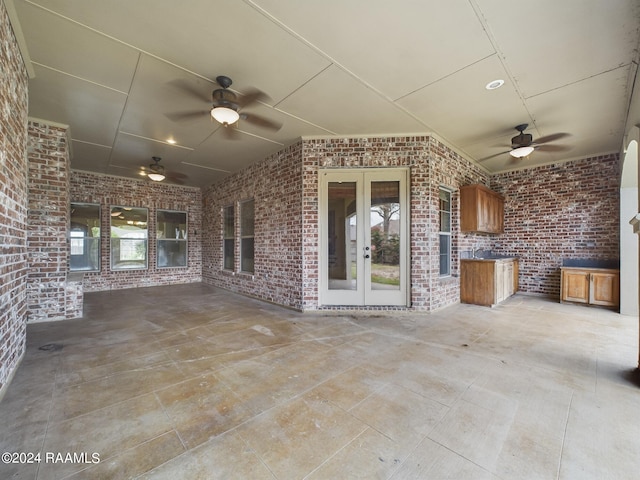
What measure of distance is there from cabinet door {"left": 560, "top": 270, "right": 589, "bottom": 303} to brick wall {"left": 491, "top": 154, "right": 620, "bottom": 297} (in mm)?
616

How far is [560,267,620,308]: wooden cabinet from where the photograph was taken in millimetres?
4781

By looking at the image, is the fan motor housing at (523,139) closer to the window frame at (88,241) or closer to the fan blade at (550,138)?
the fan blade at (550,138)

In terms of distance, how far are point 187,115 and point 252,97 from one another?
3.75 ft

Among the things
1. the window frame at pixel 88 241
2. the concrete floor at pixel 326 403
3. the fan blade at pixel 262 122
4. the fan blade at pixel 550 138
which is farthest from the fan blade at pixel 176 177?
the fan blade at pixel 550 138

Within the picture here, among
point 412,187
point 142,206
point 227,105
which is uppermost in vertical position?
point 227,105

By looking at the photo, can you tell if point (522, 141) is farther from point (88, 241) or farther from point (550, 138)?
point (88, 241)

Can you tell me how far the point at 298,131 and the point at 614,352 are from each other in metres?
4.93

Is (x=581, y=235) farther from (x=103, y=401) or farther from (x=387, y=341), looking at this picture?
(x=103, y=401)

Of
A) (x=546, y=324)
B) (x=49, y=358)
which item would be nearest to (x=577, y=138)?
(x=546, y=324)

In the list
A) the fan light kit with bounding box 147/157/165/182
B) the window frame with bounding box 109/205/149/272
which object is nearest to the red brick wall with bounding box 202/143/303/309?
the fan light kit with bounding box 147/157/165/182

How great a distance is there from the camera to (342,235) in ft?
15.1

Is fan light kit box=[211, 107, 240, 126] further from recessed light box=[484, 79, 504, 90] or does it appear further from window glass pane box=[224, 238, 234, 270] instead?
window glass pane box=[224, 238, 234, 270]

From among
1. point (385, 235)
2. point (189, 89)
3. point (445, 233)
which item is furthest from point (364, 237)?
point (189, 89)

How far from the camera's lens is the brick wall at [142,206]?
21.8 feet
